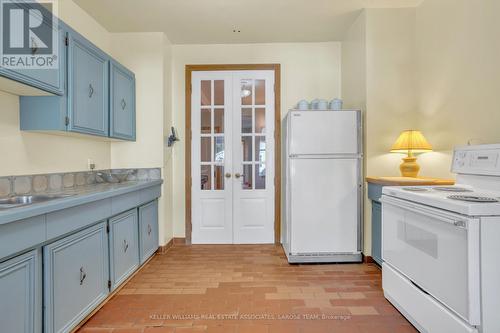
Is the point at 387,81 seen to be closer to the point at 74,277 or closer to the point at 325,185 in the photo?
the point at 325,185

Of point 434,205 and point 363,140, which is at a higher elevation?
point 363,140

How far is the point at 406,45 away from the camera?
2920mm

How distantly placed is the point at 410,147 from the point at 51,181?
10.4 ft

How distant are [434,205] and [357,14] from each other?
241 centimetres

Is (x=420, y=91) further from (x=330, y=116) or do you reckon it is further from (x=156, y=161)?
(x=156, y=161)

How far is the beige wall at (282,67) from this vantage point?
3662 mm

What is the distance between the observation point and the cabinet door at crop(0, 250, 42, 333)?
50.6 inches

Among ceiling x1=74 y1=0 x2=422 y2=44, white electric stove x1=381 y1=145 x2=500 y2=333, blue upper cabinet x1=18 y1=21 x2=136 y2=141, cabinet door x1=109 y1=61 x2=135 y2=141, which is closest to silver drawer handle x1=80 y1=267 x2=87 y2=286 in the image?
blue upper cabinet x1=18 y1=21 x2=136 y2=141

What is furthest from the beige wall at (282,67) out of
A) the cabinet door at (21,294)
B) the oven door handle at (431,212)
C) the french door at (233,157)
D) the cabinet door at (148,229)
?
the cabinet door at (21,294)

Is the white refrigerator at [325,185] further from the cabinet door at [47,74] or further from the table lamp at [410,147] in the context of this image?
the cabinet door at [47,74]

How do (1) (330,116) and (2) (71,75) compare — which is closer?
(2) (71,75)

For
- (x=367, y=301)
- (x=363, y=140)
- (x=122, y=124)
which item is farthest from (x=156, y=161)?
(x=367, y=301)

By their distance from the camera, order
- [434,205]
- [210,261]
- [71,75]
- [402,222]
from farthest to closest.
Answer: [210,261] < [71,75] < [402,222] < [434,205]

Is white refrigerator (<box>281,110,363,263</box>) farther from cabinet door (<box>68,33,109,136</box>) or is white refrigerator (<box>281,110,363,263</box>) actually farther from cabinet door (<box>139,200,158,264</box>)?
cabinet door (<box>68,33,109,136</box>)
